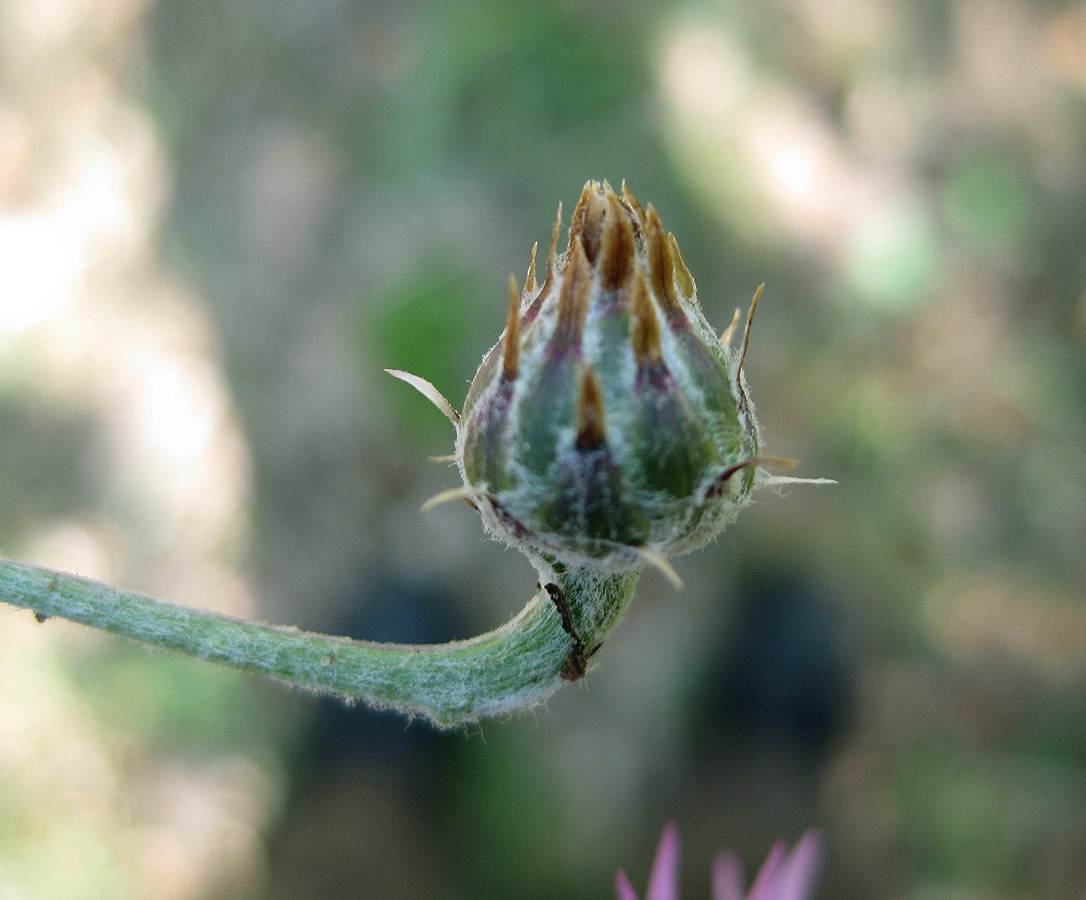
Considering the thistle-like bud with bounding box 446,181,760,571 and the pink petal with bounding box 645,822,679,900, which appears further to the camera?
the pink petal with bounding box 645,822,679,900

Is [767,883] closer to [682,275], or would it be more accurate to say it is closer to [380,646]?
[380,646]

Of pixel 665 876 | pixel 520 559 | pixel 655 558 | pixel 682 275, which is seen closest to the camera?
pixel 655 558

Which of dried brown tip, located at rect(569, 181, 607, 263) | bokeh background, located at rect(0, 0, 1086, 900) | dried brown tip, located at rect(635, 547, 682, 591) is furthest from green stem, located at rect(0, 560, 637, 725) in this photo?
bokeh background, located at rect(0, 0, 1086, 900)

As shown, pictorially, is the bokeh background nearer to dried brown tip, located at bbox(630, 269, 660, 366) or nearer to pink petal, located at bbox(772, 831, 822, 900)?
pink petal, located at bbox(772, 831, 822, 900)

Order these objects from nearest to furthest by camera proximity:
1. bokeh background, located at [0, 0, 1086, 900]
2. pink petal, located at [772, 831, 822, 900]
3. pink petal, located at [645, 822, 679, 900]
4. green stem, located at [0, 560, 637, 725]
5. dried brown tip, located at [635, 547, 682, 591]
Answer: dried brown tip, located at [635, 547, 682, 591] < green stem, located at [0, 560, 637, 725] < pink petal, located at [645, 822, 679, 900] < pink petal, located at [772, 831, 822, 900] < bokeh background, located at [0, 0, 1086, 900]

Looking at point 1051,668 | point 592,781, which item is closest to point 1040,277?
point 1051,668

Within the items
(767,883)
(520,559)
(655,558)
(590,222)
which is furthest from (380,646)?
(520,559)

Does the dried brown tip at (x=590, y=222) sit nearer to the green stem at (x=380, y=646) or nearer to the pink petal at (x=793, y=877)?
the green stem at (x=380, y=646)

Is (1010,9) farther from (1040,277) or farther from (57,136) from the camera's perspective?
(57,136)
